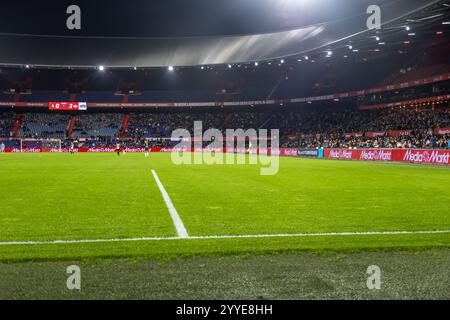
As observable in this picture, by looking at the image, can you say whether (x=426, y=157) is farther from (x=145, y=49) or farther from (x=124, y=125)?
(x=124, y=125)

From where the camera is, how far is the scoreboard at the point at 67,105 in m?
74.1

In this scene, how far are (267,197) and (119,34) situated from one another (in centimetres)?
6742

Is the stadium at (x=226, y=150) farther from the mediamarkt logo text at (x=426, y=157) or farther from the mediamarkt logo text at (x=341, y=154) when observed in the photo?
the mediamarkt logo text at (x=341, y=154)

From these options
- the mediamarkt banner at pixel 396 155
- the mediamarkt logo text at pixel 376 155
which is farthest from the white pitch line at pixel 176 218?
the mediamarkt logo text at pixel 376 155

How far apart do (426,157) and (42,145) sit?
210 feet

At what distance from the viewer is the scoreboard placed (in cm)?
7412

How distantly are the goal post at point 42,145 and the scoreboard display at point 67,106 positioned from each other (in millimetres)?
5794

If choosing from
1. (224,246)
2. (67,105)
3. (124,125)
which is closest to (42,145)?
(67,105)

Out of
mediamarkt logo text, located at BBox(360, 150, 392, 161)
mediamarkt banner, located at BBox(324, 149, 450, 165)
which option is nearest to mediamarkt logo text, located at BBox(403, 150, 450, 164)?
mediamarkt banner, located at BBox(324, 149, 450, 165)

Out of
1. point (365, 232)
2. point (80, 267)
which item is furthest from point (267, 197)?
point (80, 267)

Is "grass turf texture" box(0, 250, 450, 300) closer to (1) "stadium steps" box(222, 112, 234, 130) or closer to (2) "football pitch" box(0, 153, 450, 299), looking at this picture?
(2) "football pitch" box(0, 153, 450, 299)

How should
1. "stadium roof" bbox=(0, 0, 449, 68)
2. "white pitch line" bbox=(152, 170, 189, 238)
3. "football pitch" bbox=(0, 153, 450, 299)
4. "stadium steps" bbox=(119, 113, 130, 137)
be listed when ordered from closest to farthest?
1. "football pitch" bbox=(0, 153, 450, 299)
2. "white pitch line" bbox=(152, 170, 189, 238)
3. "stadium roof" bbox=(0, 0, 449, 68)
4. "stadium steps" bbox=(119, 113, 130, 137)

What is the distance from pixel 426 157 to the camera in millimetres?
31109

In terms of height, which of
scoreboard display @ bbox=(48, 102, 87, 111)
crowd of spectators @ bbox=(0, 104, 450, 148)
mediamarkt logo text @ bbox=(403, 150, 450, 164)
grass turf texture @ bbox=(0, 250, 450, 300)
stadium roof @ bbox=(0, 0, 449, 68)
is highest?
stadium roof @ bbox=(0, 0, 449, 68)
